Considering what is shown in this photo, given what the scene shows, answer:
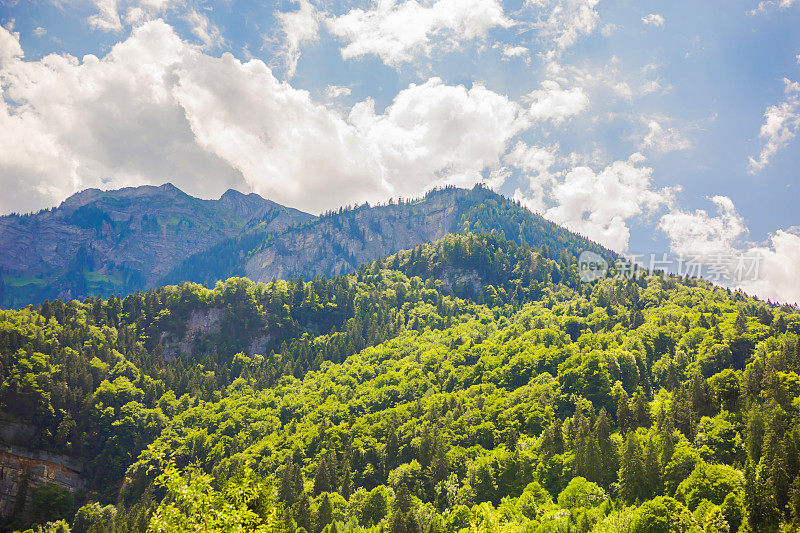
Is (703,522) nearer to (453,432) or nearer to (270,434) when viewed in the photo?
(453,432)

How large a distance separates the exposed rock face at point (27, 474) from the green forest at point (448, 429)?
2.48m

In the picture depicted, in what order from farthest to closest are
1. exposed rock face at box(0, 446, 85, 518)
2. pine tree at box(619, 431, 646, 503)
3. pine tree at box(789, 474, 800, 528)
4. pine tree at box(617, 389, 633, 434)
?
exposed rock face at box(0, 446, 85, 518) → pine tree at box(617, 389, 633, 434) → pine tree at box(619, 431, 646, 503) → pine tree at box(789, 474, 800, 528)

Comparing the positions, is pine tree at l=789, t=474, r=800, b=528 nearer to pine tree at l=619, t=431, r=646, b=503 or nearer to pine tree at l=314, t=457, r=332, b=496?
pine tree at l=619, t=431, r=646, b=503

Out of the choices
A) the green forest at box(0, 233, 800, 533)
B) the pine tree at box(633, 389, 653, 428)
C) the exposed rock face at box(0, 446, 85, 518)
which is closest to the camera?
the green forest at box(0, 233, 800, 533)

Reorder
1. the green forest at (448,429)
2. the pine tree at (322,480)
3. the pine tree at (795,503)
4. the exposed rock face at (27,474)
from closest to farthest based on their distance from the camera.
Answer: the pine tree at (795,503) → the green forest at (448,429) → the pine tree at (322,480) → the exposed rock face at (27,474)

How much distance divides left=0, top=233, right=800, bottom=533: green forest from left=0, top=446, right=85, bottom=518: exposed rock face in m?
2.48

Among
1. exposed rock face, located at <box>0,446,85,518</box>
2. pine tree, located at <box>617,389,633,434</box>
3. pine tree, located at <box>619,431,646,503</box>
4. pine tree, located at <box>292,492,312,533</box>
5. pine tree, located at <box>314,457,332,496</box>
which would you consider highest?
pine tree, located at <box>617,389,633,434</box>

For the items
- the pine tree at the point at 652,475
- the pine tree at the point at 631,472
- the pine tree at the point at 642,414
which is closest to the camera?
the pine tree at the point at 652,475

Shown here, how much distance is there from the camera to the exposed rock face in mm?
129750

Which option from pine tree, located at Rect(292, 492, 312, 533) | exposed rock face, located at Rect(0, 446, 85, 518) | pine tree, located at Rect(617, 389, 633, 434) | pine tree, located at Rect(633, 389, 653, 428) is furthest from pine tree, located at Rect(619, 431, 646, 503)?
exposed rock face, located at Rect(0, 446, 85, 518)

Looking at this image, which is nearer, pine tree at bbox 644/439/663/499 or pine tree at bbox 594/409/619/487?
pine tree at bbox 644/439/663/499

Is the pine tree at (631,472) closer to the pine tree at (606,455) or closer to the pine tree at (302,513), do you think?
the pine tree at (606,455)

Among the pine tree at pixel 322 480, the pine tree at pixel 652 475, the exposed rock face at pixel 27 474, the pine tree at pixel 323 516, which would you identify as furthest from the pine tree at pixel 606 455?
the exposed rock face at pixel 27 474

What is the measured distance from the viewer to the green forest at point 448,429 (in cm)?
7325
